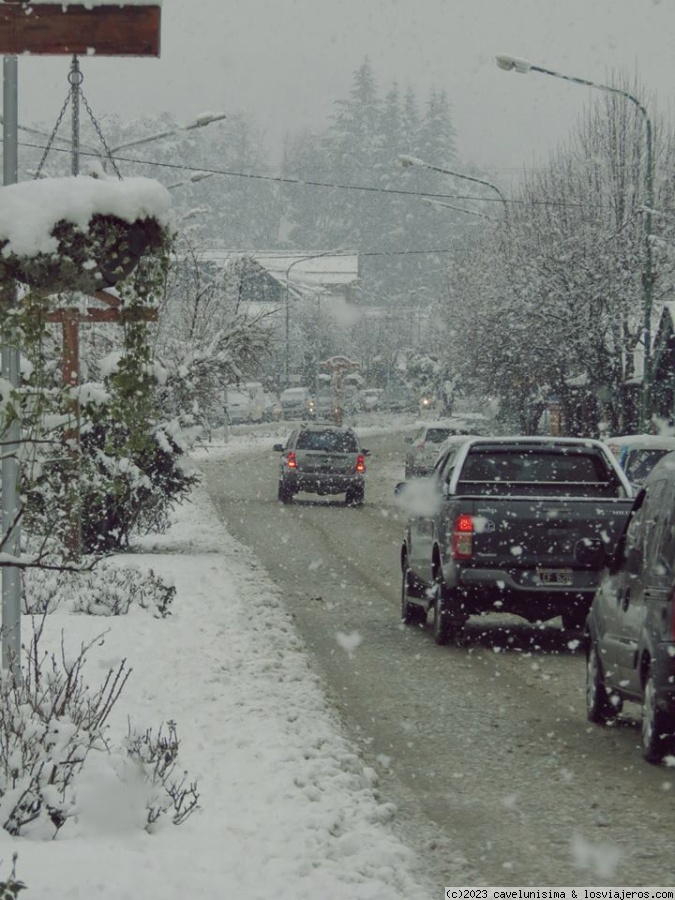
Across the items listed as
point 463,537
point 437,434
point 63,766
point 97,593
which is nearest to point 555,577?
point 463,537

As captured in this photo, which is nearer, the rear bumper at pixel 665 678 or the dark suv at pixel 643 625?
the rear bumper at pixel 665 678

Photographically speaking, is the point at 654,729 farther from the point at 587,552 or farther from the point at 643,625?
the point at 587,552

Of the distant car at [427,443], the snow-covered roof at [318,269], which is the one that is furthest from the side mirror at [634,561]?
the snow-covered roof at [318,269]

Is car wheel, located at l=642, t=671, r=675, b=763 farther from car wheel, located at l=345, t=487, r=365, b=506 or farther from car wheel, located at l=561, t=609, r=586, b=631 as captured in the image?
car wheel, located at l=345, t=487, r=365, b=506

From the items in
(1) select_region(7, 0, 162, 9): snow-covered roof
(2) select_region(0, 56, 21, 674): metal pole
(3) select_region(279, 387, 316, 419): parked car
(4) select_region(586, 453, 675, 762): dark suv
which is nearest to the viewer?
(1) select_region(7, 0, 162, 9): snow-covered roof

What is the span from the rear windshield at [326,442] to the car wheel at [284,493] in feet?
3.38

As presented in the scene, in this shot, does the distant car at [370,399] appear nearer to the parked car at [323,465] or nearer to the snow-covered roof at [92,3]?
the parked car at [323,465]

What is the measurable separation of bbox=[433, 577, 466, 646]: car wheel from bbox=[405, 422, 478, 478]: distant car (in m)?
28.1

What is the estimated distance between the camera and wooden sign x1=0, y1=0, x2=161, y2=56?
742cm

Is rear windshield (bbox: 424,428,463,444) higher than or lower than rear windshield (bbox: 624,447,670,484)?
lower

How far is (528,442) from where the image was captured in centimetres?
1494

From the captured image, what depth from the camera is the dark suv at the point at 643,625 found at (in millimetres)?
8781

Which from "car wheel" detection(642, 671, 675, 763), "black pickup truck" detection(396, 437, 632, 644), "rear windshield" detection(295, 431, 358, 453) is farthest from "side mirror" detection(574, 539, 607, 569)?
"rear windshield" detection(295, 431, 358, 453)

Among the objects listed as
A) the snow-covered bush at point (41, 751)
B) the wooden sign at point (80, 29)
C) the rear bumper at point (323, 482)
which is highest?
the wooden sign at point (80, 29)
